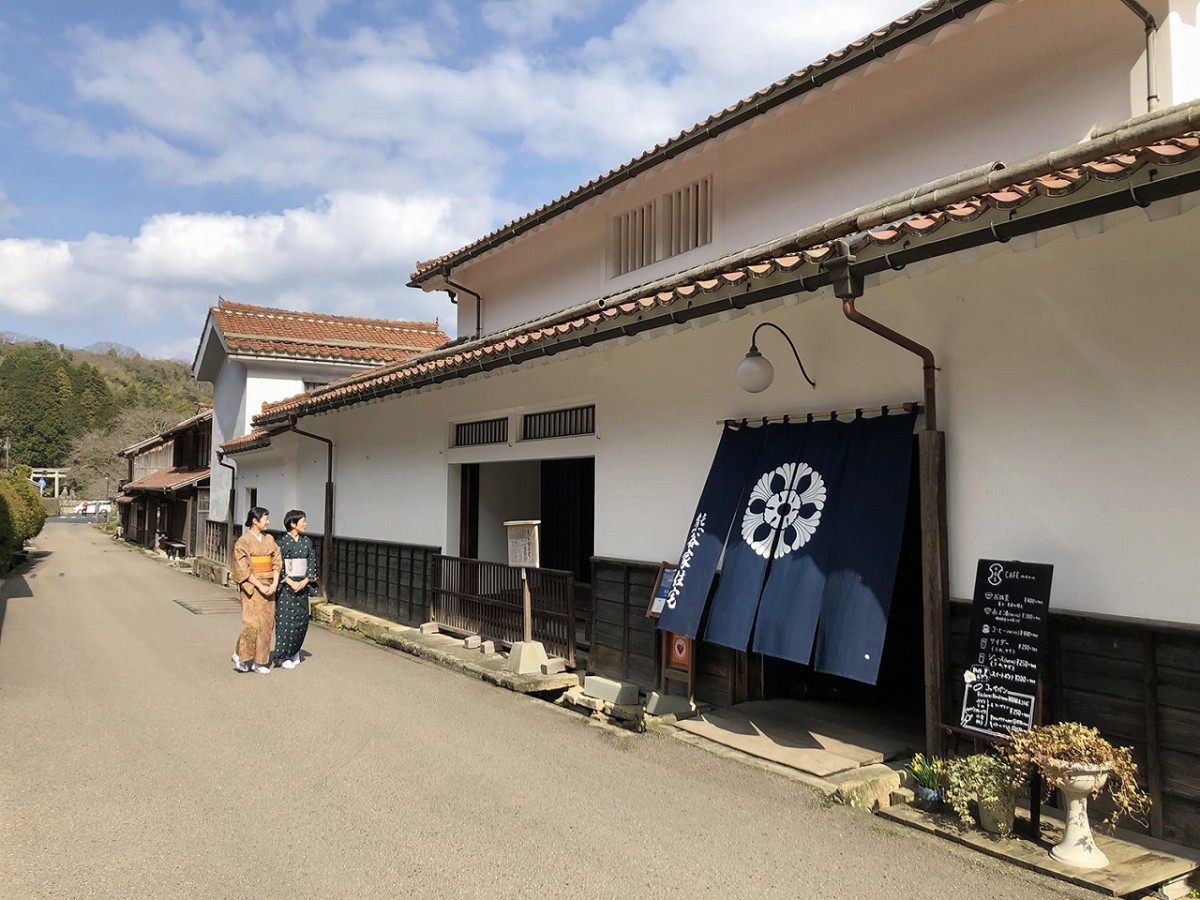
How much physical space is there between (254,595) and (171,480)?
2418 centimetres

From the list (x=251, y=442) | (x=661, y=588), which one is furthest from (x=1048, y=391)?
(x=251, y=442)

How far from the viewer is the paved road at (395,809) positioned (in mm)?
4098

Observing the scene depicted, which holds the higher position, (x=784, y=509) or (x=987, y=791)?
(x=784, y=509)

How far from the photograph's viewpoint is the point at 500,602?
10.0 metres

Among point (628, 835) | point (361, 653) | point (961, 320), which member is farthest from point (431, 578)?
point (961, 320)

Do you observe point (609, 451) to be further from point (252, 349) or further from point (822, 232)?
point (252, 349)

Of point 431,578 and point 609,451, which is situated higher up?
point 609,451

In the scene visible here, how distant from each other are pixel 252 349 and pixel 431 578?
1190cm

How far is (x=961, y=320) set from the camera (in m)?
5.29

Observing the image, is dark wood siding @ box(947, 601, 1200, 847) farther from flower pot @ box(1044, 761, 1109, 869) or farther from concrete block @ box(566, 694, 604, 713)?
concrete block @ box(566, 694, 604, 713)

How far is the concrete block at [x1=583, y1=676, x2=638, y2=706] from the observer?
7309 millimetres

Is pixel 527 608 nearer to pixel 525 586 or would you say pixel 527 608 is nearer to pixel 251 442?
pixel 525 586

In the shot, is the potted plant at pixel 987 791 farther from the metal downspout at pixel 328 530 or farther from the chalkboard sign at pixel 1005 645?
the metal downspout at pixel 328 530

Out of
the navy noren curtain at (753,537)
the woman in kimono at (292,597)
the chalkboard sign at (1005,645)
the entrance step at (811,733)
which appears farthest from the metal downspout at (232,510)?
the chalkboard sign at (1005,645)
